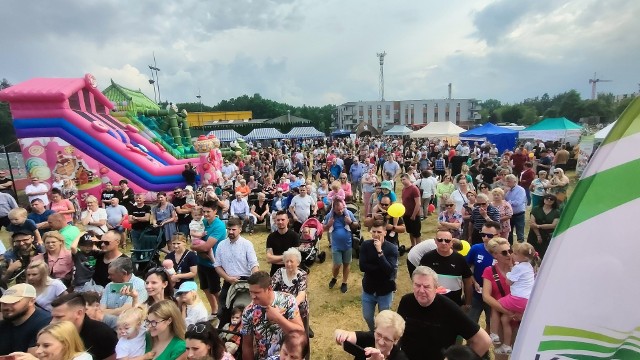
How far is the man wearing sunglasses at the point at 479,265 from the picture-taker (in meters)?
3.46

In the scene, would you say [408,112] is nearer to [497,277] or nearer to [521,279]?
[497,277]

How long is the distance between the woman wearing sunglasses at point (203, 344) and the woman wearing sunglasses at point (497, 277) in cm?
239


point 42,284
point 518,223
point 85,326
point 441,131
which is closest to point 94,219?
point 42,284

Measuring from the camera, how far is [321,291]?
566 cm

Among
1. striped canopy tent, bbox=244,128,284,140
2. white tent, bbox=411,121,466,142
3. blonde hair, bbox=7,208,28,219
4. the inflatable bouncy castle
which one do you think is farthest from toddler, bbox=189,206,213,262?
striped canopy tent, bbox=244,128,284,140

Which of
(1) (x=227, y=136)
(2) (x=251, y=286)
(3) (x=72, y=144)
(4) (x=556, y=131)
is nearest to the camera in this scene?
(2) (x=251, y=286)

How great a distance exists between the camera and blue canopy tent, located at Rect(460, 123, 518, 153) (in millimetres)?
17766

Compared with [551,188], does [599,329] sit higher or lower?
higher

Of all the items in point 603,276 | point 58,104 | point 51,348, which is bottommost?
point 51,348

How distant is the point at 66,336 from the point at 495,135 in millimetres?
19369

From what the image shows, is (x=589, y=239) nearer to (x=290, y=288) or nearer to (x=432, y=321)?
(x=432, y=321)

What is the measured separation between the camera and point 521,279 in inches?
118

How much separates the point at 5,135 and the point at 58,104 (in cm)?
3190

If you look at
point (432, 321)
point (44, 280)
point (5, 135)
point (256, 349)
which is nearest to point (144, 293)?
point (44, 280)
